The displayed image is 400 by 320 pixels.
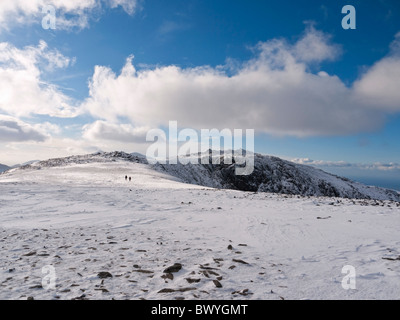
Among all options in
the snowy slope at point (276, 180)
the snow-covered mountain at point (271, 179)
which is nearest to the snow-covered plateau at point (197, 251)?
the snow-covered mountain at point (271, 179)

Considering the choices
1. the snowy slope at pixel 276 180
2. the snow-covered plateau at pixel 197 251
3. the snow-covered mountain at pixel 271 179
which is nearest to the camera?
the snow-covered plateau at pixel 197 251

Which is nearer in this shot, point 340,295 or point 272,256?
point 340,295

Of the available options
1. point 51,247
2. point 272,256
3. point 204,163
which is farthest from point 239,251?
point 204,163

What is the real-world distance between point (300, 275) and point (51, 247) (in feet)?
28.3

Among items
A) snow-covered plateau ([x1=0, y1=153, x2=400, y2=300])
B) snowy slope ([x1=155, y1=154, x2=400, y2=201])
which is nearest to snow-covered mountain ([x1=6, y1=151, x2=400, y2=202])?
snowy slope ([x1=155, y1=154, x2=400, y2=201])

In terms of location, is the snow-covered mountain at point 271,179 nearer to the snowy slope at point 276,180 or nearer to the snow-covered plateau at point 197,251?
the snowy slope at point 276,180

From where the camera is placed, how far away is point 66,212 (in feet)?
50.1

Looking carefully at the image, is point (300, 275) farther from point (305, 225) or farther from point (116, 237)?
point (116, 237)

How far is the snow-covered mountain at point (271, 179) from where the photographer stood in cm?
8619

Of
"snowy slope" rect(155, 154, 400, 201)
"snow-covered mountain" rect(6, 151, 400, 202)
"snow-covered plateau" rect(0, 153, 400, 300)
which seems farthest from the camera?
"snowy slope" rect(155, 154, 400, 201)

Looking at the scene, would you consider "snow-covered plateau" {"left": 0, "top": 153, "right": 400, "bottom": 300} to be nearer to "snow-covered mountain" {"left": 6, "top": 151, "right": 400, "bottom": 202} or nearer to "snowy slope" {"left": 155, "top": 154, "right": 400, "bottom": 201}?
"snow-covered mountain" {"left": 6, "top": 151, "right": 400, "bottom": 202}

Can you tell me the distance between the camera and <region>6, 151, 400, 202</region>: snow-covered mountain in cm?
8619
